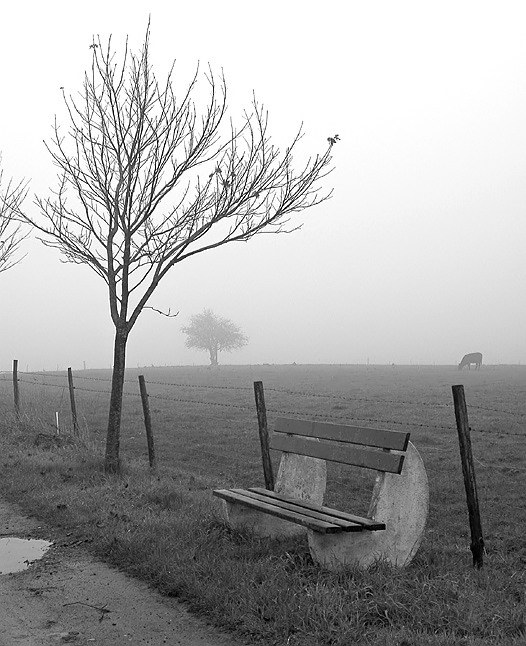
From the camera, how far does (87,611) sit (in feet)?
16.0

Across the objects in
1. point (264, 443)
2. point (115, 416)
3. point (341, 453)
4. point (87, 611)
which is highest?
point (115, 416)

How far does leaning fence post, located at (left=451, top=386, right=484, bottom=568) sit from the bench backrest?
0.72 m

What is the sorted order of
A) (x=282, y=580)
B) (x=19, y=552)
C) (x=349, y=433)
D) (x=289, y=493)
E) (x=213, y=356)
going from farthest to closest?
(x=213, y=356) < (x=289, y=493) < (x=19, y=552) < (x=349, y=433) < (x=282, y=580)

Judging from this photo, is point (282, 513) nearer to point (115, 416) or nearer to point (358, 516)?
point (358, 516)

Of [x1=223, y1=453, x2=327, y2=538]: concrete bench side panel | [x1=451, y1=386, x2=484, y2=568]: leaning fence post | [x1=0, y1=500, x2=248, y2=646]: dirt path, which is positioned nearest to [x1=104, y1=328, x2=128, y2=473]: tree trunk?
[x1=223, y1=453, x2=327, y2=538]: concrete bench side panel

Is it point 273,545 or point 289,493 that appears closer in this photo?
point 273,545

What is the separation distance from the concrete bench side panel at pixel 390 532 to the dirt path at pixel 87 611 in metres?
1.22

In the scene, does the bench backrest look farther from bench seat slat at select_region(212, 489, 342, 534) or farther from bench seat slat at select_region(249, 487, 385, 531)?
bench seat slat at select_region(212, 489, 342, 534)

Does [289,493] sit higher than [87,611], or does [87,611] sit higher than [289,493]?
[289,493]

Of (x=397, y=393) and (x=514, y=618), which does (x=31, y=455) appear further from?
(x=397, y=393)

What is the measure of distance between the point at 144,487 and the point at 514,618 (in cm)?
517

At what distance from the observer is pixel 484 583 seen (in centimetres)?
522

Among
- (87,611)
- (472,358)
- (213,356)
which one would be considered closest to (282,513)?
(87,611)

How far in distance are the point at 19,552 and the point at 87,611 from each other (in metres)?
1.90
